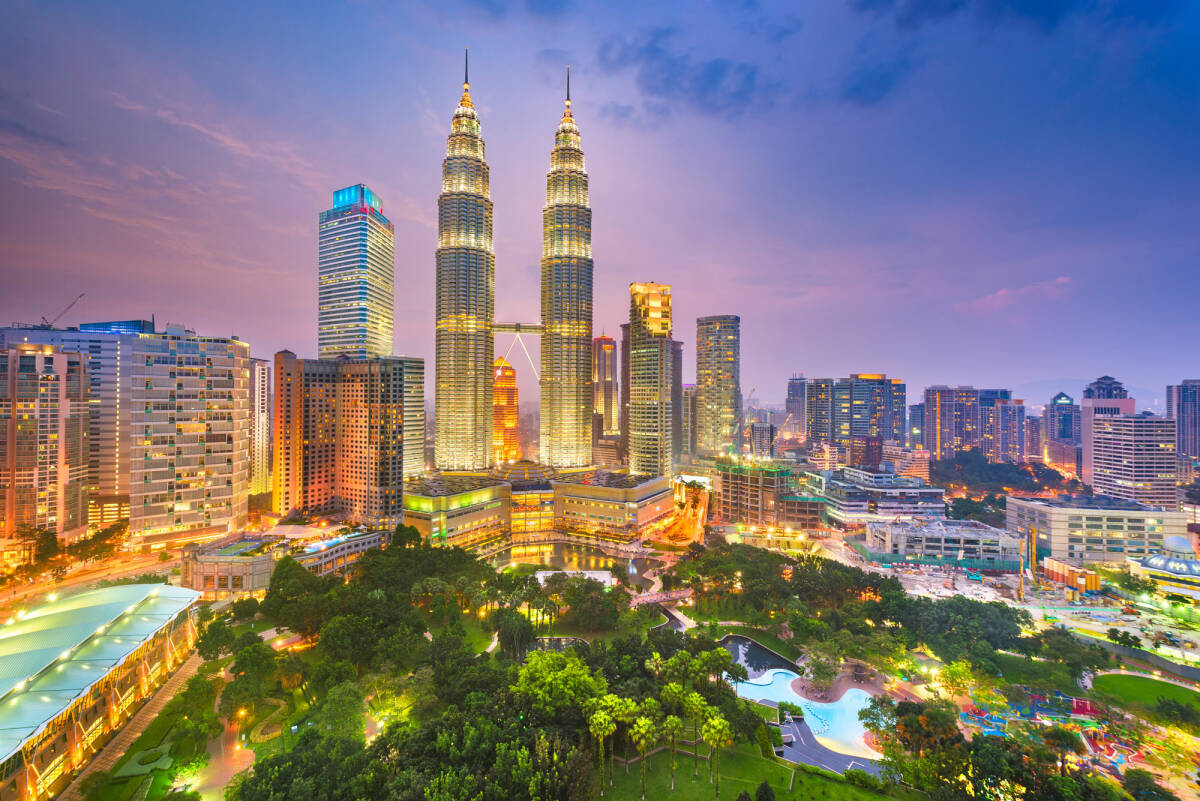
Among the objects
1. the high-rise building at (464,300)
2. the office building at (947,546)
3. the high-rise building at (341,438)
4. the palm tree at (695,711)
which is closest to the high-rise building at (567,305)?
the high-rise building at (464,300)

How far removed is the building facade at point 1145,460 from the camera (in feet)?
256

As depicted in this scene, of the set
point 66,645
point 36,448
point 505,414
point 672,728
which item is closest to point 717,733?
point 672,728

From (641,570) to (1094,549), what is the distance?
5218 centimetres

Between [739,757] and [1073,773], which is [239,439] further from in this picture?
[1073,773]

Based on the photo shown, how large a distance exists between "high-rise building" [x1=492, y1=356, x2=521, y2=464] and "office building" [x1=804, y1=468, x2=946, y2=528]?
3282 inches

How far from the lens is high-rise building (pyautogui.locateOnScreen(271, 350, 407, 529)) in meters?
69.4

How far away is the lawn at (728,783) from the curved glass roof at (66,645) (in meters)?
25.9

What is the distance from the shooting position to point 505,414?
6043 inches

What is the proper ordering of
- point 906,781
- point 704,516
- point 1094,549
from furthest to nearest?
point 704,516 < point 1094,549 < point 906,781

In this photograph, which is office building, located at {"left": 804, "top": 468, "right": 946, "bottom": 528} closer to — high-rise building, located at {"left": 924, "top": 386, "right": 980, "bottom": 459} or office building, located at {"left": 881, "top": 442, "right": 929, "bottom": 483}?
office building, located at {"left": 881, "top": 442, "right": 929, "bottom": 483}

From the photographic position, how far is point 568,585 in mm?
47094

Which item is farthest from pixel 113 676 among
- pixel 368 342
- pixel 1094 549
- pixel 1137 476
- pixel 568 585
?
pixel 1137 476

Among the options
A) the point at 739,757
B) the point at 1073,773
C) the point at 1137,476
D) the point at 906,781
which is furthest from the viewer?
the point at 1137,476

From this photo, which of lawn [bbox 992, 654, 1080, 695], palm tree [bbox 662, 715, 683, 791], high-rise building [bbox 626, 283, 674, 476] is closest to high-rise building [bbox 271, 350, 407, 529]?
high-rise building [bbox 626, 283, 674, 476]
